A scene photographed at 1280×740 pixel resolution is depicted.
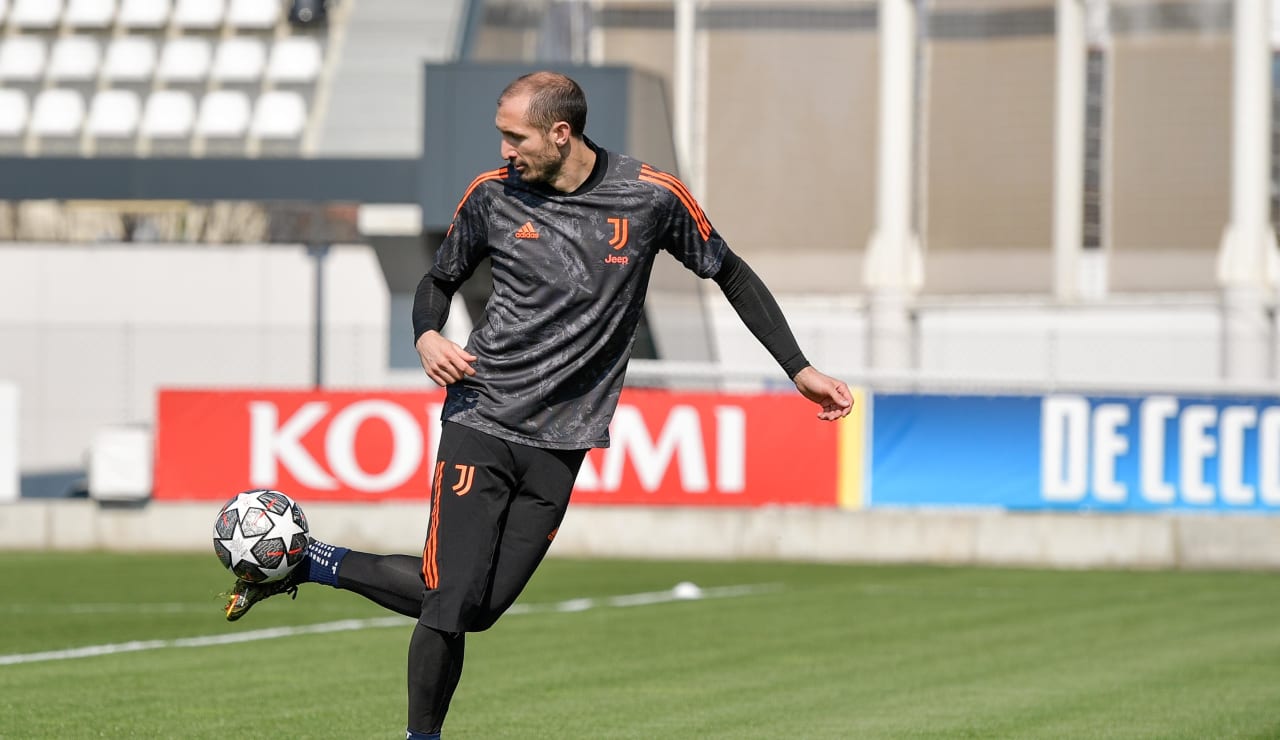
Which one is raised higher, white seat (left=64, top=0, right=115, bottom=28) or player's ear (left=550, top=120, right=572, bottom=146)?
white seat (left=64, top=0, right=115, bottom=28)

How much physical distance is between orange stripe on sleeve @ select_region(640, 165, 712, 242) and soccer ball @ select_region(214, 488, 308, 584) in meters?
1.50

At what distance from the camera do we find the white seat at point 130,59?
3738cm

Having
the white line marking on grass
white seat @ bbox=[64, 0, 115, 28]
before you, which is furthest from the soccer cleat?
white seat @ bbox=[64, 0, 115, 28]

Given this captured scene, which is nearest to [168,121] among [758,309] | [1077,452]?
[1077,452]

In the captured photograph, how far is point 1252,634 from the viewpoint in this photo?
12859 millimetres

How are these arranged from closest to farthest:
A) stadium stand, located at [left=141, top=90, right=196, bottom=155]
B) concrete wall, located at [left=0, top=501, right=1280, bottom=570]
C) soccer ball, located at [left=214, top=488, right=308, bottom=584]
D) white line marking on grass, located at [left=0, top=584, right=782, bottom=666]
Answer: soccer ball, located at [left=214, top=488, right=308, bottom=584]
white line marking on grass, located at [left=0, top=584, right=782, bottom=666]
concrete wall, located at [left=0, top=501, right=1280, bottom=570]
stadium stand, located at [left=141, top=90, right=196, bottom=155]

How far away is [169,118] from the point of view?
119ft

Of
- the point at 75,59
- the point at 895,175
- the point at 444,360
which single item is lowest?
the point at 444,360

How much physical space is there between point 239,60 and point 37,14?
13.5 ft

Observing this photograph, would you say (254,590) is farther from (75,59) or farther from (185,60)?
(75,59)

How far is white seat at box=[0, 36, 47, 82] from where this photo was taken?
37.1 metres

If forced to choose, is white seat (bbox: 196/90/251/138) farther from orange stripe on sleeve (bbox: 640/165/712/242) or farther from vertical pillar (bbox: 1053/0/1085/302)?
orange stripe on sleeve (bbox: 640/165/712/242)

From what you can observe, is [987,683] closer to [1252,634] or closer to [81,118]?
[1252,634]

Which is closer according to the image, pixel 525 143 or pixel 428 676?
pixel 525 143
